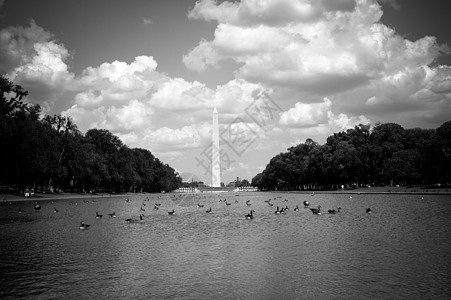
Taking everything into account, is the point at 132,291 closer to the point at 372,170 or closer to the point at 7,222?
the point at 7,222

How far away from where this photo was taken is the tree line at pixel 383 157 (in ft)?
297

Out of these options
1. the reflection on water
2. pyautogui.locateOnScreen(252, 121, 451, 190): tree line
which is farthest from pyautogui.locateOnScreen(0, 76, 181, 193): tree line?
pyautogui.locateOnScreen(252, 121, 451, 190): tree line

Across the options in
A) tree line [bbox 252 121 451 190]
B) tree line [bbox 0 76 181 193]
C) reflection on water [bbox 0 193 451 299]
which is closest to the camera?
reflection on water [bbox 0 193 451 299]

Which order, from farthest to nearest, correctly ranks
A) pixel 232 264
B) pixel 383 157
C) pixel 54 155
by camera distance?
1. pixel 383 157
2. pixel 54 155
3. pixel 232 264

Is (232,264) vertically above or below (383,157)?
below

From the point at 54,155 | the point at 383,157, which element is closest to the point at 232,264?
the point at 54,155

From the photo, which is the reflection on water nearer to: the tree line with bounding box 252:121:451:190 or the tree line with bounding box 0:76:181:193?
the tree line with bounding box 0:76:181:193

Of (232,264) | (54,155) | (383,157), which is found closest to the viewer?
(232,264)

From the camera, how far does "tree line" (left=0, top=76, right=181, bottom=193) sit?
7856 centimetres

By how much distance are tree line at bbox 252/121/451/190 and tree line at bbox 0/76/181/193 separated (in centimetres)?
6721

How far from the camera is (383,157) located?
118 m

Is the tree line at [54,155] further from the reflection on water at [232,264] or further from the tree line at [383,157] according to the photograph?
the tree line at [383,157]

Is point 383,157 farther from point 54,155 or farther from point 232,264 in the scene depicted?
point 232,264

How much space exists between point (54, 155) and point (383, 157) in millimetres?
84515
